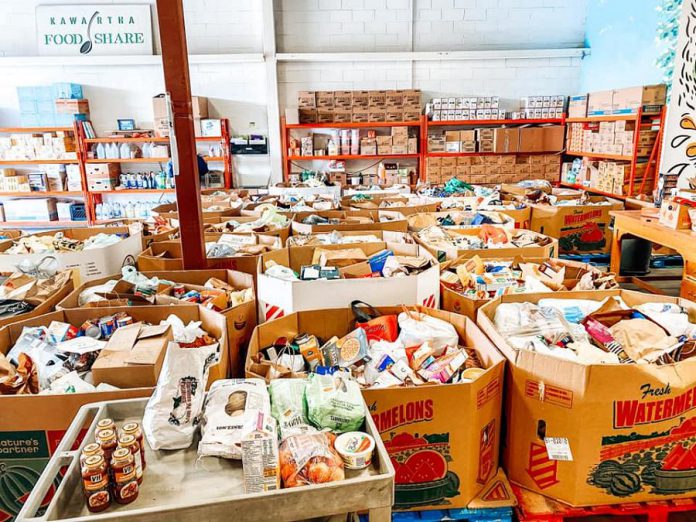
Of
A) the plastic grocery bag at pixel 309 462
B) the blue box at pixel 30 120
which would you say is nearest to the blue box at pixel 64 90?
the blue box at pixel 30 120

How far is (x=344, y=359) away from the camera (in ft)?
7.39

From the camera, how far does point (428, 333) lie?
2.29 meters

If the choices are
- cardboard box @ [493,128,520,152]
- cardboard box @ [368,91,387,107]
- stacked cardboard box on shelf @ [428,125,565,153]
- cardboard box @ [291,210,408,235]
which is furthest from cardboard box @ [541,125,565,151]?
cardboard box @ [291,210,408,235]

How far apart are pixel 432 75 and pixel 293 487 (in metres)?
8.05

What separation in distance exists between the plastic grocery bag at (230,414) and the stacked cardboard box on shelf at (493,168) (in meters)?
6.83

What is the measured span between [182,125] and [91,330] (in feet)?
3.92

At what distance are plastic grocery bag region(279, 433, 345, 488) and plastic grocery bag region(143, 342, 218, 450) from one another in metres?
0.28

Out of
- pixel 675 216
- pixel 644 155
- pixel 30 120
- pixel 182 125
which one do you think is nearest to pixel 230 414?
pixel 182 125

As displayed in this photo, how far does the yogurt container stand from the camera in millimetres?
1252

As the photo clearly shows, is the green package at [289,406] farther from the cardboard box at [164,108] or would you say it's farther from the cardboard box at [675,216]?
the cardboard box at [164,108]

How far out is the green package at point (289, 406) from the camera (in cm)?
142

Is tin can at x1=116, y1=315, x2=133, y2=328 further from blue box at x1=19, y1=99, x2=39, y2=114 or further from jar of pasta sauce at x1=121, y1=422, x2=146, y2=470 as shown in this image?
blue box at x1=19, y1=99, x2=39, y2=114

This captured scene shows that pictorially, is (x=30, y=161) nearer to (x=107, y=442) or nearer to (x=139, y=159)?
(x=139, y=159)

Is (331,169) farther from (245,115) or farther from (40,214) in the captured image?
(40,214)
